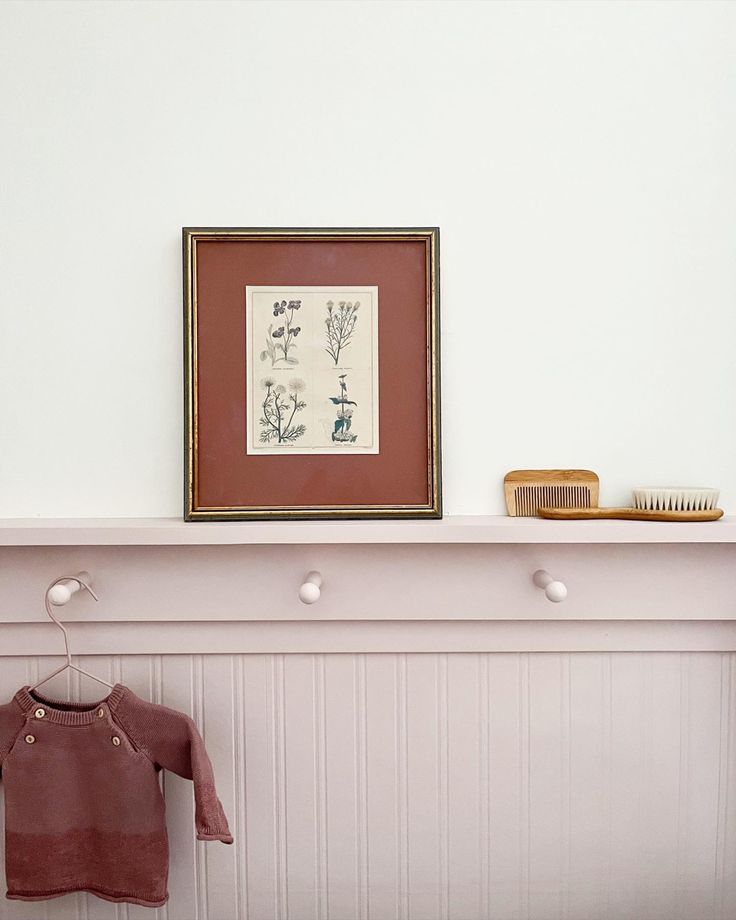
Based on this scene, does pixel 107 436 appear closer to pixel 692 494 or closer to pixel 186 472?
pixel 186 472

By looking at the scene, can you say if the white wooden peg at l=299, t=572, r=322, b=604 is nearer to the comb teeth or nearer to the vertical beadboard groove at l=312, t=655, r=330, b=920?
the vertical beadboard groove at l=312, t=655, r=330, b=920

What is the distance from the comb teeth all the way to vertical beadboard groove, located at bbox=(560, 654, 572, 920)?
0.21m

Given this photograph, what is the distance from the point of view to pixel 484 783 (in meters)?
0.94

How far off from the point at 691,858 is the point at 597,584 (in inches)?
16.7

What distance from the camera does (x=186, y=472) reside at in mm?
893

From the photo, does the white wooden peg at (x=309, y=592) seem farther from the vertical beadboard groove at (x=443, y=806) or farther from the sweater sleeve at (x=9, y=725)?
the sweater sleeve at (x=9, y=725)

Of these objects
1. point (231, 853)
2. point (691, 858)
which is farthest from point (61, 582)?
point (691, 858)

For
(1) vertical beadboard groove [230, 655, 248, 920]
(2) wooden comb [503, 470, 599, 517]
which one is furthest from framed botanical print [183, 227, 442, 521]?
(1) vertical beadboard groove [230, 655, 248, 920]

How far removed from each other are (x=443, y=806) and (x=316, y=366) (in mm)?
648

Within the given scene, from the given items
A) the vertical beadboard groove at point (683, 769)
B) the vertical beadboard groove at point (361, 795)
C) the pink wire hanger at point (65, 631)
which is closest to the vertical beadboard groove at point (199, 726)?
the pink wire hanger at point (65, 631)

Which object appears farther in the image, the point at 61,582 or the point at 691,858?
the point at 691,858

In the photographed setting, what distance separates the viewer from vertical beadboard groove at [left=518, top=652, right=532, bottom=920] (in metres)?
0.93

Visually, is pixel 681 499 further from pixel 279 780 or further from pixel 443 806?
pixel 279 780

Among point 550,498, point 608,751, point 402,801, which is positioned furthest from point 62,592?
point 608,751
